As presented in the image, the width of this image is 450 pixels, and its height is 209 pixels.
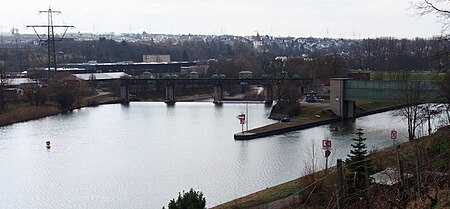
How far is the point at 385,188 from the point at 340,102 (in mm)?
13393

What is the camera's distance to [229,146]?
41.2 ft

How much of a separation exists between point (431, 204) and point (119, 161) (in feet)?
26.9

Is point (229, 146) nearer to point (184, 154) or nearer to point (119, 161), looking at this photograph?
point (184, 154)

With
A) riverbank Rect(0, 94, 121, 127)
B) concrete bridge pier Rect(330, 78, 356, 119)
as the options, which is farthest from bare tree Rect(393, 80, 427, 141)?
riverbank Rect(0, 94, 121, 127)

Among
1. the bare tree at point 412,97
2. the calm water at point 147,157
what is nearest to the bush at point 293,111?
the calm water at point 147,157

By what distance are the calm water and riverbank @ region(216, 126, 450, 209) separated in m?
1.33

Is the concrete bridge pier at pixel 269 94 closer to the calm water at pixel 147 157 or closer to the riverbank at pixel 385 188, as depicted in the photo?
the calm water at pixel 147 157

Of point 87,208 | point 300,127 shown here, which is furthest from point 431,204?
point 300,127

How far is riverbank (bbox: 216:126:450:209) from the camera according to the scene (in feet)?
12.0

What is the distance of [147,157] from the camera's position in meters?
11.4

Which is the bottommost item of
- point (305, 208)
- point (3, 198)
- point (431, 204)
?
point (3, 198)

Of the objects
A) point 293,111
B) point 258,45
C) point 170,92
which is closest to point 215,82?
point 170,92

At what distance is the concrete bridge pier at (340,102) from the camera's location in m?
17.2

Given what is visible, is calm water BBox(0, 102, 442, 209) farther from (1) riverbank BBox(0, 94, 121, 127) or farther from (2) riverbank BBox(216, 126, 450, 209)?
(2) riverbank BBox(216, 126, 450, 209)
